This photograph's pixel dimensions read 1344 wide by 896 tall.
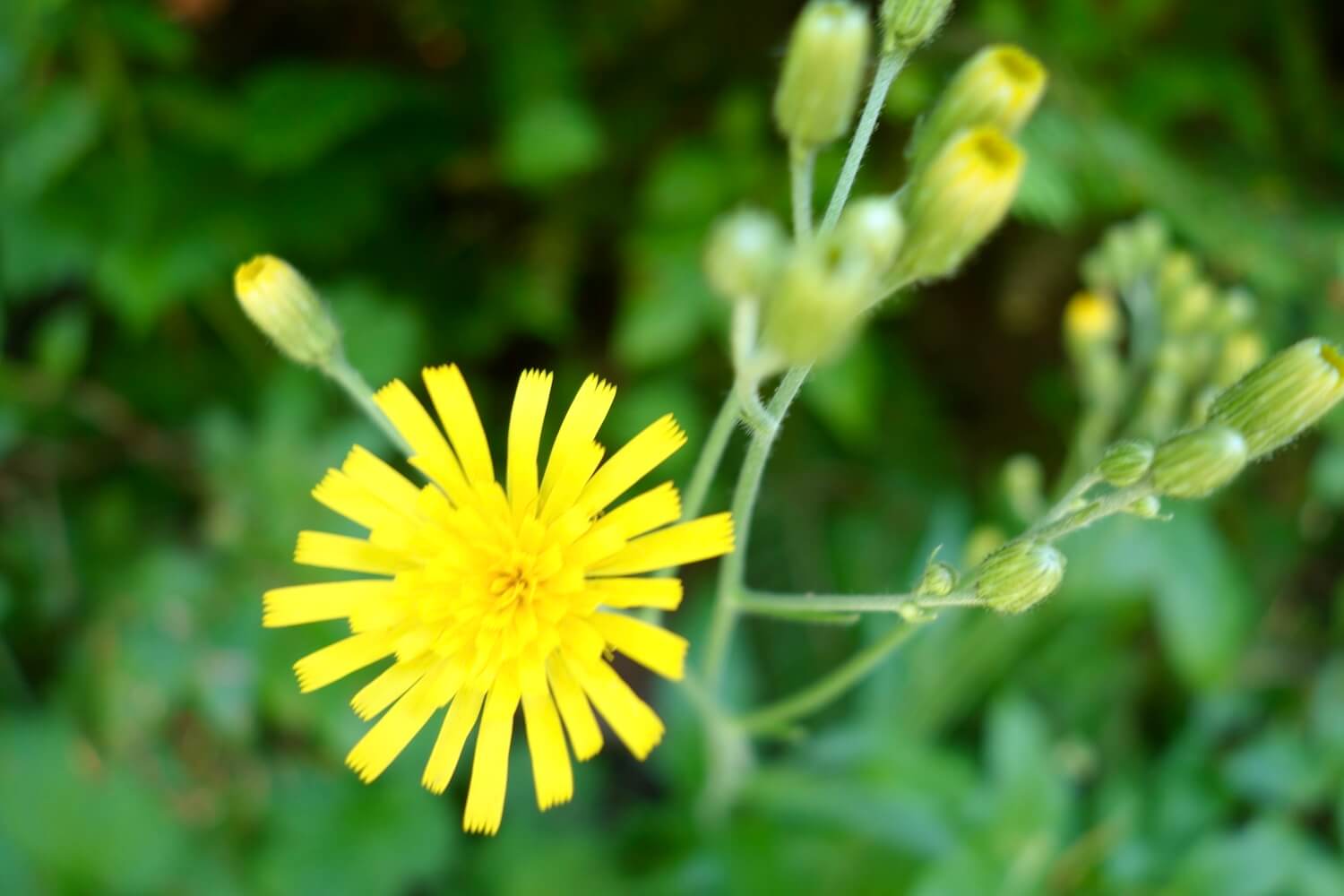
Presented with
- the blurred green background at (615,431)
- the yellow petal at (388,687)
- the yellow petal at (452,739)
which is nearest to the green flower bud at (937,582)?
the yellow petal at (452,739)

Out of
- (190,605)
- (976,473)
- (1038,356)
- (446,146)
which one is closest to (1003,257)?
(1038,356)

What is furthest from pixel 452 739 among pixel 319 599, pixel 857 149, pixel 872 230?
pixel 857 149

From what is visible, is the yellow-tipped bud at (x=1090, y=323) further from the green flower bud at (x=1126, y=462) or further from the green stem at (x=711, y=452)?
the green stem at (x=711, y=452)

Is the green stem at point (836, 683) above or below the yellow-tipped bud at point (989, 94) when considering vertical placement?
below

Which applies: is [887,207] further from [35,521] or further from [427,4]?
[35,521]

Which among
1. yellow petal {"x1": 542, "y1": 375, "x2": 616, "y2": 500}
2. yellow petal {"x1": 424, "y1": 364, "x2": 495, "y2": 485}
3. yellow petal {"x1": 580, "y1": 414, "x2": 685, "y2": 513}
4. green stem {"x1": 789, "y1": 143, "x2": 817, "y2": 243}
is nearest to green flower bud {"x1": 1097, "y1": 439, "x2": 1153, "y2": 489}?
green stem {"x1": 789, "y1": 143, "x2": 817, "y2": 243}
